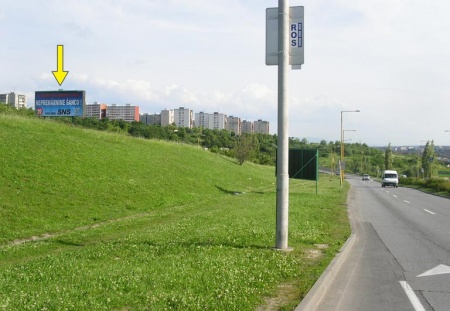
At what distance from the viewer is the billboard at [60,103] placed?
32156 millimetres

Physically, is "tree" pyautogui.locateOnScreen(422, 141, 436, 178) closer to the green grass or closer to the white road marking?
the green grass

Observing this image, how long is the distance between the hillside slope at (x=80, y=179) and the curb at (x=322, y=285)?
28.7ft

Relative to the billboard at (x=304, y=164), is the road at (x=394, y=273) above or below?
below

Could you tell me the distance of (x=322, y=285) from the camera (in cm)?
761

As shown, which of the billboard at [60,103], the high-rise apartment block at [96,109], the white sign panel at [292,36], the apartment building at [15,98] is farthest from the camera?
the high-rise apartment block at [96,109]

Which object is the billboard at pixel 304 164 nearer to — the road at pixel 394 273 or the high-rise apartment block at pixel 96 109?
the road at pixel 394 273

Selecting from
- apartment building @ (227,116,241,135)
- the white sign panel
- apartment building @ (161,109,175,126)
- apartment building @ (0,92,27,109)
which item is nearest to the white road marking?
the white sign panel

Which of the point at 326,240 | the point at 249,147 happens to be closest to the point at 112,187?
the point at 326,240

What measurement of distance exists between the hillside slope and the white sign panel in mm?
8573

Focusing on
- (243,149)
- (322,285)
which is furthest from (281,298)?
(243,149)

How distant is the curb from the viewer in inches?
255

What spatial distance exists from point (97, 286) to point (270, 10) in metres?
7.19

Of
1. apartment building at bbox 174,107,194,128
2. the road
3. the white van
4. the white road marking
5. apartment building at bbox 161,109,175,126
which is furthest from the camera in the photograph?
apartment building at bbox 174,107,194,128

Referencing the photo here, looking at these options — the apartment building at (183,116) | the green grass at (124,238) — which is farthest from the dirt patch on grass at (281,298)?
the apartment building at (183,116)
